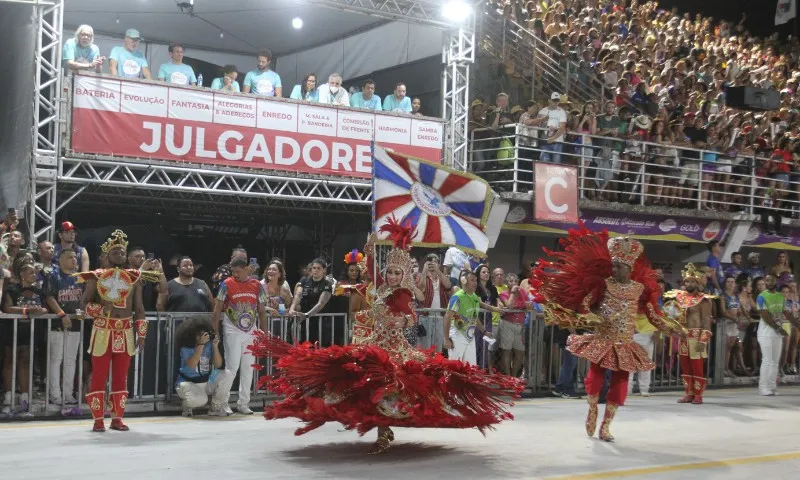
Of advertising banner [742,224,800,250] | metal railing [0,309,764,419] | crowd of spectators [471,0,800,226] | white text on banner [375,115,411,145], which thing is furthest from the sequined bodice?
advertising banner [742,224,800,250]

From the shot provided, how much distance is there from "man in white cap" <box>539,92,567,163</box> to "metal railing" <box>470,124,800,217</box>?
24 millimetres

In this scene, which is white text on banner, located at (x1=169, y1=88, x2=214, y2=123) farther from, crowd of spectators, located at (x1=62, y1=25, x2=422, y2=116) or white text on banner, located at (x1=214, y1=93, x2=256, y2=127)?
crowd of spectators, located at (x1=62, y1=25, x2=422, y2=116)

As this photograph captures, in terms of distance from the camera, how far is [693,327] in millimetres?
14070

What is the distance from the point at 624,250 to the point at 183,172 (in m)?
7.55

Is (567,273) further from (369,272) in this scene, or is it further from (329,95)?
(329,95)

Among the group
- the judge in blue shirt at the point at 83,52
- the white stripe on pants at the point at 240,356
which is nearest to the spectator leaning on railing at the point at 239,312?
the white stripe on pants at the point at 240,356

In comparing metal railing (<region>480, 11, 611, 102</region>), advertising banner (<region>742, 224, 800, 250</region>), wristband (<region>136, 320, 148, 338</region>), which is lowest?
wristband (<region>136, 320, 148, 338</region>)

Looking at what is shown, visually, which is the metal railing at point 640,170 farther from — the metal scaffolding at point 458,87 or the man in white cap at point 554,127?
the metal scaffolding at point 458,87

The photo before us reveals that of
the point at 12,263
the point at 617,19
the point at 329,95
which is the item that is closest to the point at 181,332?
the point at 12,263

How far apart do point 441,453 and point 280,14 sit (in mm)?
12447

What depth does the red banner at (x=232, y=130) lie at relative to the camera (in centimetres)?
1470

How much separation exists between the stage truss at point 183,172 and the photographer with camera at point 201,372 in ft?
11.1

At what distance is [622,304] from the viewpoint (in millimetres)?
10016

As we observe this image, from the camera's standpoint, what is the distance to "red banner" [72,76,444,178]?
1470cm
